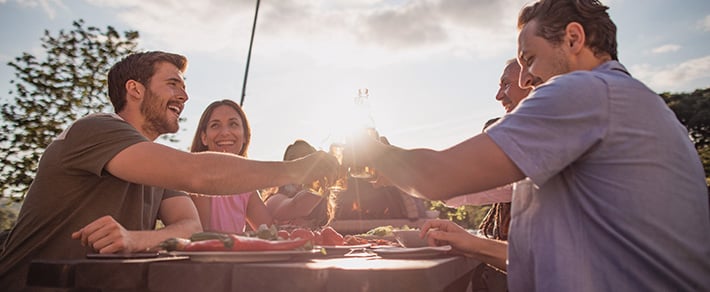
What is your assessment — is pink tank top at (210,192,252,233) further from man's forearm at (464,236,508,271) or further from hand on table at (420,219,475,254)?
man's forearm at (464,236,508,271)

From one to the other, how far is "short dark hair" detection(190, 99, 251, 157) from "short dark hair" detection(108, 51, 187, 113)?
5.77 feet

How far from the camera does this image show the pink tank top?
441 cm

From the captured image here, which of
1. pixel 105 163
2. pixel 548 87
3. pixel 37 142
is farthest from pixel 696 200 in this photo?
pixel 37 142

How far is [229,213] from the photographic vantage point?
4.61 m

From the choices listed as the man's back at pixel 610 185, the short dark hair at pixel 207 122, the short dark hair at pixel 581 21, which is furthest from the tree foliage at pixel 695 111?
the man's back at pixel 610 185

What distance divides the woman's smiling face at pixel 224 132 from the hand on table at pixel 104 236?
3.22 metres

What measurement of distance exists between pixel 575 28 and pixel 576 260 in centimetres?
94

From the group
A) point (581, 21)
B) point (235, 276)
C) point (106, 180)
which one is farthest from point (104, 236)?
point (581, 21)

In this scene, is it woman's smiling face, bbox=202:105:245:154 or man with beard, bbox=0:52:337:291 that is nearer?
man with beard, bbox=0:52:337:291

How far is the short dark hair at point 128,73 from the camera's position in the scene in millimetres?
3330

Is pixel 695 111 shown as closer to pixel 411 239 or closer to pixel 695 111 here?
pixel 695 111

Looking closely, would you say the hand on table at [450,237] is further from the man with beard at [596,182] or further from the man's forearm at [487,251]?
the man with beard at [596,182]

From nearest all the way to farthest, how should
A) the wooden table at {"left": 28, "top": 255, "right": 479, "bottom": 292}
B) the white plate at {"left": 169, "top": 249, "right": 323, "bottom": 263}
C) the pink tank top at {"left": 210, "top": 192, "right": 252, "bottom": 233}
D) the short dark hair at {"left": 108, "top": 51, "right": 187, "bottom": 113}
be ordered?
the wooden table at {"left": 28, "top": 255, "right": 479, "bottom": 292}
the white plate at {"left": 169, "top": 249, "right": 323, "bottom": 263}
the short dark hair at {"left": 108, "top": 51, "right": 187, "bottom": 113}
the pink tank top at {"left": 210, "top": 192, "right": 252, "bottom": 233}

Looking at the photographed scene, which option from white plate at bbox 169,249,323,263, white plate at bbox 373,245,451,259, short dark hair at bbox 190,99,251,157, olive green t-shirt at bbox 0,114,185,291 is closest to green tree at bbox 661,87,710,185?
short dark hair at bbox 190,99,251,157
